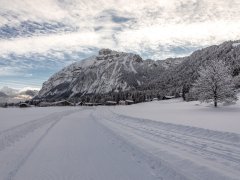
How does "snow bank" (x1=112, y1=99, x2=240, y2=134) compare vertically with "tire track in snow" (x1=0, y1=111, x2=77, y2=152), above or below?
above

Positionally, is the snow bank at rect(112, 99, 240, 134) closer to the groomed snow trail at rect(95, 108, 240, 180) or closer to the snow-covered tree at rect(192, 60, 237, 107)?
the snow-covered tree at rect(192, 60, 237, 107)

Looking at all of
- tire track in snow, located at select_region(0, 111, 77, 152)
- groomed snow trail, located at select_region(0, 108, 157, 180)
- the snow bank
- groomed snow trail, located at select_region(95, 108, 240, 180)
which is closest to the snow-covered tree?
the snow bank

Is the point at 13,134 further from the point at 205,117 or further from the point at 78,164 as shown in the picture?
the point at 205,117

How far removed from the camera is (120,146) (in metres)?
13.4

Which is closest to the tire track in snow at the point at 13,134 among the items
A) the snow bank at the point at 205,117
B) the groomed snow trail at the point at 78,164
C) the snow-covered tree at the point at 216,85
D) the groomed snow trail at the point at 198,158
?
the groomed snow trail at the point at 78,164

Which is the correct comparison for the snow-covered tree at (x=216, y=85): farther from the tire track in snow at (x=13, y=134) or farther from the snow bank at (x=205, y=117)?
the tire track in snow at (x=13, y=134)

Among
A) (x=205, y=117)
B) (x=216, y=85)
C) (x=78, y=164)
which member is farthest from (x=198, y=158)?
(x=216, y=85)

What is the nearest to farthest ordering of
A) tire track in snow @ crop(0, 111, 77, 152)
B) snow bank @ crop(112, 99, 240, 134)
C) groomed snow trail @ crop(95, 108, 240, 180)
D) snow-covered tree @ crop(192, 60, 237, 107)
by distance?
1. groomed snow trail @ crop(95, 108, 240, 180)
2. tire track in snow @ crop(0, 111, 77, 152)
3. snow bank @ crop(112, 99, 240, 134)
4. snow-covered tree @ crop(192, 60, 237, 107)

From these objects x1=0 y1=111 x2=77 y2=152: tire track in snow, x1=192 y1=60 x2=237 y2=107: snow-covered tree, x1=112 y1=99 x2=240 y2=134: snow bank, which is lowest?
x1=0 y1=111 x2=77 y2=152: tire track in snow

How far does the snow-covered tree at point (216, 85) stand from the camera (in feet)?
158

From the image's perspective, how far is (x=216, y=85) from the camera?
48844mm

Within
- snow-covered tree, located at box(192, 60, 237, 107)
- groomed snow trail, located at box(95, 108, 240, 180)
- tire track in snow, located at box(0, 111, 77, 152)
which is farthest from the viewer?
snow-covered tree, located at box(192, 60, 237, 107)

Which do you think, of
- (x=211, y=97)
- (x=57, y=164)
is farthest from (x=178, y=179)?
(x=211, y=97)

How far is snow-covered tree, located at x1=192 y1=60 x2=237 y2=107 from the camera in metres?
48.2
